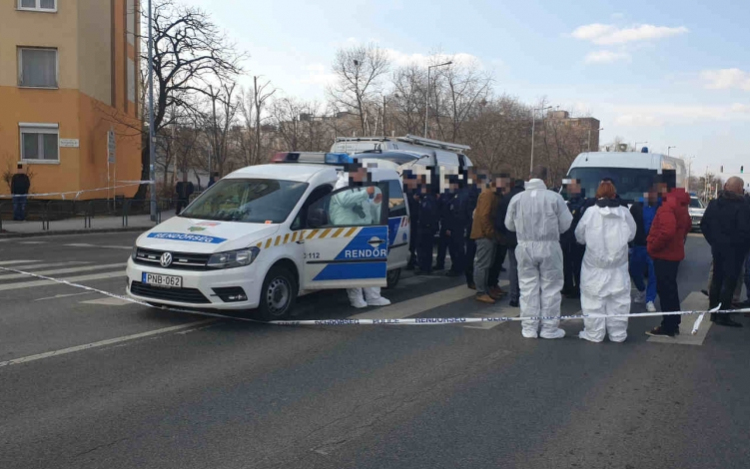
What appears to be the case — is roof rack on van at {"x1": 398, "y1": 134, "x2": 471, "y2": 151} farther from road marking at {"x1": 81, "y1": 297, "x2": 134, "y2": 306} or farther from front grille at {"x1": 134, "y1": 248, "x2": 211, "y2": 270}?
front grille at {"x1": 134, "y1": 248, "x2": 211, "y2": 270}

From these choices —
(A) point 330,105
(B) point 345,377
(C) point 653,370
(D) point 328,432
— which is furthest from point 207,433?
(A) point 330,105

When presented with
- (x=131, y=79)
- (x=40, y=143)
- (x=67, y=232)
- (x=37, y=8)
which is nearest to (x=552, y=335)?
(x=67, y=232)

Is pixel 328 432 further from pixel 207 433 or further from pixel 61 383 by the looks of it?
pixel 61 383

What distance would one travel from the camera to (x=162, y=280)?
25.1 ft

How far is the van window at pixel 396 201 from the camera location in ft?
36.4

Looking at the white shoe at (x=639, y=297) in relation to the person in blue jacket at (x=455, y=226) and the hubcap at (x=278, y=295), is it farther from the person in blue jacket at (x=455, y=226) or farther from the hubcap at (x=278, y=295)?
the hubcap at (x=278, y=295)

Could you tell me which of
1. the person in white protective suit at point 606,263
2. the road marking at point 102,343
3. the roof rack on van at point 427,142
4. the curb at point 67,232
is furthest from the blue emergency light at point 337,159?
the curb at point 67,232

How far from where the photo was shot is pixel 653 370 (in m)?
6.55

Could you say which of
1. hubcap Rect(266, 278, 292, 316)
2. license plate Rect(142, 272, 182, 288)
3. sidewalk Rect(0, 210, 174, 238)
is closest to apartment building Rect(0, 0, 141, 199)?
sidewalk Rect(0, 210, 174, 238)

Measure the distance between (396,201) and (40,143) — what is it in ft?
70.3

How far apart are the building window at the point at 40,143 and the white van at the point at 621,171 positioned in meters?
21.4

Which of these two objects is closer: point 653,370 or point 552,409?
point 552,409

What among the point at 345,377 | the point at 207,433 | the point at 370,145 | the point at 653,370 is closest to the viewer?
the point at 207,433

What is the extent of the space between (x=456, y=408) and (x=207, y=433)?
6.15 ft
